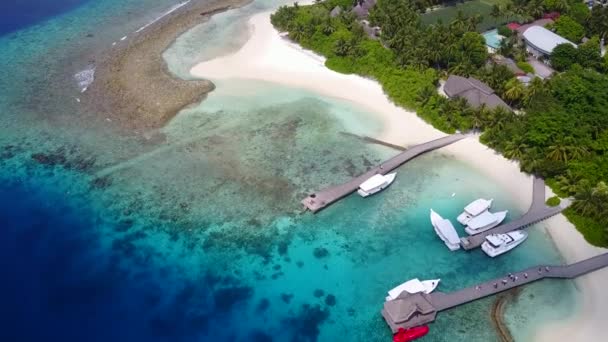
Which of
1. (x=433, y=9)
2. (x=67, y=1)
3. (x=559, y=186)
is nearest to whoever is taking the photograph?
(x=559, y=186)

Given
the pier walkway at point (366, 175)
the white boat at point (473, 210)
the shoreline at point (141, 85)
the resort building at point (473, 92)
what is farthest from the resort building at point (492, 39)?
the shoreline at point (141, 85)

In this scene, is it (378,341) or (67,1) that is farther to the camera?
(67,1)

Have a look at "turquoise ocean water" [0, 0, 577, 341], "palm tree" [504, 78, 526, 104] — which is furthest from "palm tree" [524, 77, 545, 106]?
"turquoise ocean water" [0, 0, 577, 341]

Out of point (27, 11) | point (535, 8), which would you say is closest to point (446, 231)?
point (535, 8)

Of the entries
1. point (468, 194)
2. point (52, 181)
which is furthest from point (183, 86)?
point (468, 194)

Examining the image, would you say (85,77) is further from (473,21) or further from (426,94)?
(473,21)

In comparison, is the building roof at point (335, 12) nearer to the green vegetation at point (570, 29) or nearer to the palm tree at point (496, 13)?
the palm tree at point (496, 13)

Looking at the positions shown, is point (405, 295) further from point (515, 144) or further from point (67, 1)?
point (67, 1)

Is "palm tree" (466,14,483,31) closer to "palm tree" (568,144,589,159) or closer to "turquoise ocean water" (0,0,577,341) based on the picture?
"turquoise ocean water" (0,0,577,341)
